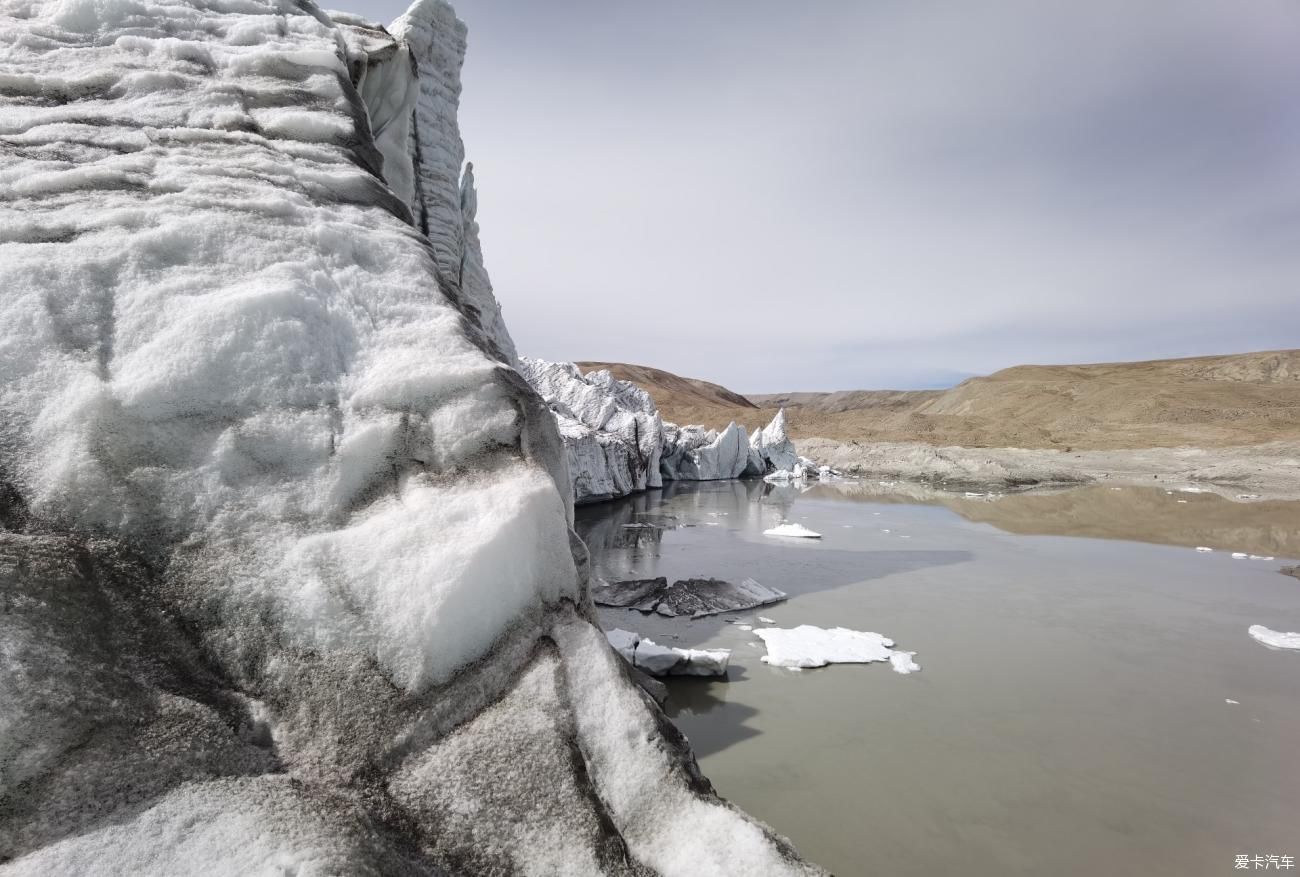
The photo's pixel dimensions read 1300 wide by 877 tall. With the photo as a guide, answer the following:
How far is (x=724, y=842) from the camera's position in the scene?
205cm

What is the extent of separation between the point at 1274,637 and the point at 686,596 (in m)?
6.71

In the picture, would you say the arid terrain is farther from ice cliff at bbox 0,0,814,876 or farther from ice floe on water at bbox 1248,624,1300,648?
ice cliff at bbox 0,0,814,876

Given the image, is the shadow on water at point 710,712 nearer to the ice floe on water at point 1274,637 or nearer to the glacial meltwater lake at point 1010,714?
the glacial meltwater lake at point 1010,714

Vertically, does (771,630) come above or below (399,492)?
below

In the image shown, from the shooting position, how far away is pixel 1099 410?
45.7 meters

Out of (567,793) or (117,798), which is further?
(567,793)

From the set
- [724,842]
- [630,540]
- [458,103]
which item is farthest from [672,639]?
[458,103]

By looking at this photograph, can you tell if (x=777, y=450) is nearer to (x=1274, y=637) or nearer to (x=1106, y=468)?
(x=1106, y=468)

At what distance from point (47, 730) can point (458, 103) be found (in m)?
15.4

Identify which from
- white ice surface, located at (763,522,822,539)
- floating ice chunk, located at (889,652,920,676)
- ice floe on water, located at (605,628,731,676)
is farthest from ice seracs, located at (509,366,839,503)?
floating ice chunk, located at (889,652,920,676)

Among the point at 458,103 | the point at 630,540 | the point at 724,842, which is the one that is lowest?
the point at 630,540

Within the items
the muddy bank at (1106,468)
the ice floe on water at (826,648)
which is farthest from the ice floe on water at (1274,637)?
the muddy bank at (1106,468)

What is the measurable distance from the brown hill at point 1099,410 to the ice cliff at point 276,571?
40.0 m

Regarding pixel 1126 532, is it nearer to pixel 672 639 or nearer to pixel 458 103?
pixel 672 639
